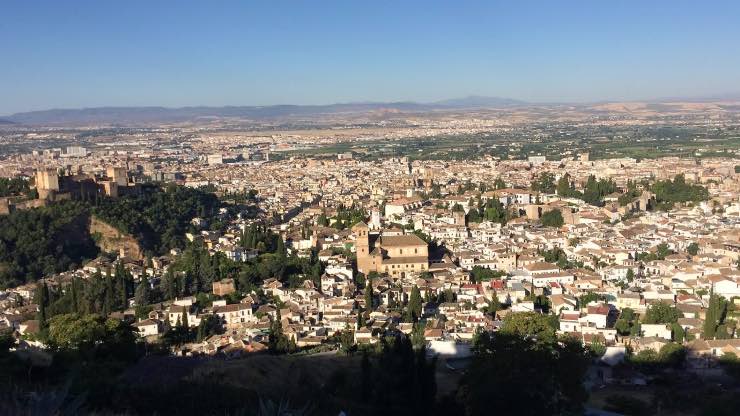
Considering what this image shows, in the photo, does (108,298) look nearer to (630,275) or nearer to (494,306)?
(494,306)

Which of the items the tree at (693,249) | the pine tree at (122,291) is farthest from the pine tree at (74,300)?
the tree at (693,249)

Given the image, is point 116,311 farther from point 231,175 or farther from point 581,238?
point 231,175

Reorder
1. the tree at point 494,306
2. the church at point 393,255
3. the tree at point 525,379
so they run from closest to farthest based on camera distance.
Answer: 1. the tree at point 525,379
2. the tree at point 494,306
3. the church at point 393,255

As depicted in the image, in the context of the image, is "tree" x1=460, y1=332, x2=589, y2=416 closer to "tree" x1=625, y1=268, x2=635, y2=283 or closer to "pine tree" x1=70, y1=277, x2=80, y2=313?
"tree" x1=625, y1=268, x2=635, y2=283

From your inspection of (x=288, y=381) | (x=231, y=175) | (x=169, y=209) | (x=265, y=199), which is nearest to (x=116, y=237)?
(x=169, y=209)

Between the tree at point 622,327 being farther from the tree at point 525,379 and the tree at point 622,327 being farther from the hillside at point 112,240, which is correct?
the hillside at point 112,240

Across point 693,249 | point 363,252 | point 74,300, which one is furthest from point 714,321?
point 74,300

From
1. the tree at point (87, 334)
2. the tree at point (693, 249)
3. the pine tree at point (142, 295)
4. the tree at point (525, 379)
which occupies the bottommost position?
the pine tree at point (142, 295)

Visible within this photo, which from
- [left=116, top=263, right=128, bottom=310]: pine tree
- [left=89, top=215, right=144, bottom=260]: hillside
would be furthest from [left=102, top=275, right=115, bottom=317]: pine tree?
[left=89, top=215, right=144, bottom=260]: hillside
